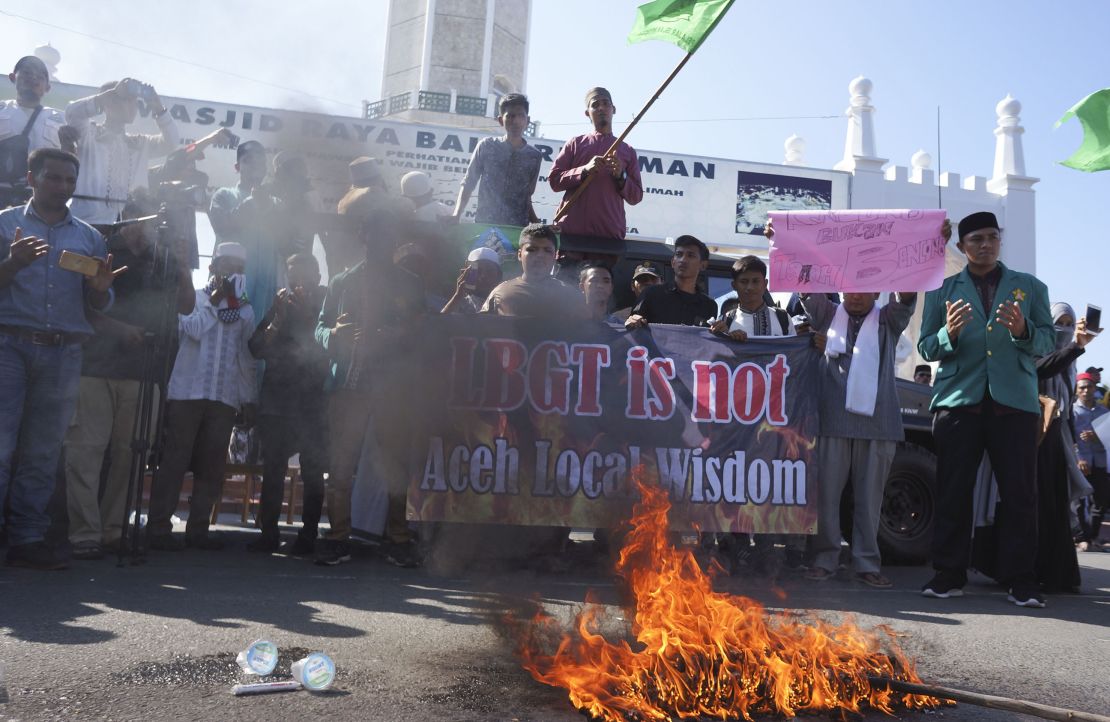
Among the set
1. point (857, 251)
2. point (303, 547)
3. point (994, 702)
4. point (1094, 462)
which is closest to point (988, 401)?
point (857, 251)

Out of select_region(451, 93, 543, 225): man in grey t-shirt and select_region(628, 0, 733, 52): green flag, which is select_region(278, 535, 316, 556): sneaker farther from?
select_region(628, 0, 733, 52): green flag

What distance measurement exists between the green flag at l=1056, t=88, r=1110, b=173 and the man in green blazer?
0.99 m

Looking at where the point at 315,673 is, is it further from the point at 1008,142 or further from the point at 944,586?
the point at 1008,142

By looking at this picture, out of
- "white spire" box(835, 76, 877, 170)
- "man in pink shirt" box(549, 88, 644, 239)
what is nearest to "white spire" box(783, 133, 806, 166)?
"white spire" box(835, 76, 877, 170)

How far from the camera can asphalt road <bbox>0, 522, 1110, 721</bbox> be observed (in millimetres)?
3008

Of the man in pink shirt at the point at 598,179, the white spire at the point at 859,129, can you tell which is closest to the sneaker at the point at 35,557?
the man in pink shirt at the point at 598,179

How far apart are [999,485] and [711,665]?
11.5 feet

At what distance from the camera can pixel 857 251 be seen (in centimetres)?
644

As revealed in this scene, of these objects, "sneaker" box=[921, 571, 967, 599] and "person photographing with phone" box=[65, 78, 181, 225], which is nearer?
"sneaker" box=[921, 571, 967, 599]

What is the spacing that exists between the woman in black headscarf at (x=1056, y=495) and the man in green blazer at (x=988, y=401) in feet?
1.91

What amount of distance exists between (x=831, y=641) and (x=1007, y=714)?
60cm

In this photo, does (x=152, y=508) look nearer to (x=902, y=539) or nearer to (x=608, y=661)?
(x=608, y=661)

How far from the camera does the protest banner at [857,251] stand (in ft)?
20.6

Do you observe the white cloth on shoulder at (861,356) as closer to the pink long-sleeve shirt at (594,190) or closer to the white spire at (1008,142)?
the pink long-sleeve shirt at (594,190)
